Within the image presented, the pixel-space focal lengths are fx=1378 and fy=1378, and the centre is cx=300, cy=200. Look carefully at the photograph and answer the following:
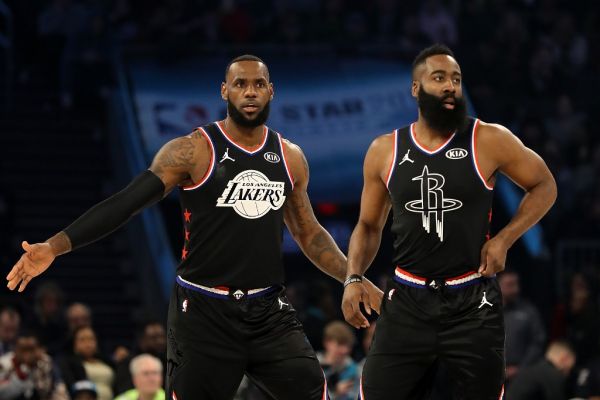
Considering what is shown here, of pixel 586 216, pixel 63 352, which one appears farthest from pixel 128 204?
pixel 586 216

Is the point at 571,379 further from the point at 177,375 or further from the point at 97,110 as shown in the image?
the point at 97,110

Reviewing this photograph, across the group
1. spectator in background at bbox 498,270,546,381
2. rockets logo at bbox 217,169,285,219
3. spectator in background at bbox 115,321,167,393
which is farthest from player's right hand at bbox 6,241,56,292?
spectator in background at bbox 498,270,546,381

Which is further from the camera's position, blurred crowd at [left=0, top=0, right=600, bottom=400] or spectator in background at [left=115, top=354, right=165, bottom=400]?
blurred crowd at [left=0, top=0, right=600, bottom=400]

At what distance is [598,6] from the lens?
68.9 ft

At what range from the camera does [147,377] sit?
9.95 m

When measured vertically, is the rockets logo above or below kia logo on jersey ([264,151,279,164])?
below

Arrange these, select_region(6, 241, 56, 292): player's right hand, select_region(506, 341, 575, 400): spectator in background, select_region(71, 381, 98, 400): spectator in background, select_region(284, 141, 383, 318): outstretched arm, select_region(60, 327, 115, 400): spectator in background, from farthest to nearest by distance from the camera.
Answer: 1. select_region(506, 341, 575, 400): spectator in background
2. select_region(60, 327, 115, 400): spectator in background
3. select_region(71, 381, 98, 400): spectator in background
4. select_region(284, 141, 383, 318): outstretched arm
5. select_region(6, 241, 56, 292): player's right hand

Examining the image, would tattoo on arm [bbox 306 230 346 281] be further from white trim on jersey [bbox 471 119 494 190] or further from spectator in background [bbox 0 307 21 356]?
spectator in background [bbox 0 307 21 356]

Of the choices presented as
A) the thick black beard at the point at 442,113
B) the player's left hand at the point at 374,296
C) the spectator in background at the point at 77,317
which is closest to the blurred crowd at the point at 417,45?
the spectator in background at the point at 77,317

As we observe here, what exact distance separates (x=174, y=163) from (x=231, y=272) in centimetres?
64

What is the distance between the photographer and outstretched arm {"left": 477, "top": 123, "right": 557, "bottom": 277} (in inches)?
270

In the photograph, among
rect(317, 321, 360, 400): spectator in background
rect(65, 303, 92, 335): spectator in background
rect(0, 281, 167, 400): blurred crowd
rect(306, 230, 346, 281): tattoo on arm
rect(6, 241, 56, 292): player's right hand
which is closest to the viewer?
rect(6, 241, 56, 292): player's right hand

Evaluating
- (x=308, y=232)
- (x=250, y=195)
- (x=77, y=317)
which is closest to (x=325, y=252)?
(x=308, y=232)

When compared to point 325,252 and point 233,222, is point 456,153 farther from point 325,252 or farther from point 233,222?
point 233,222
